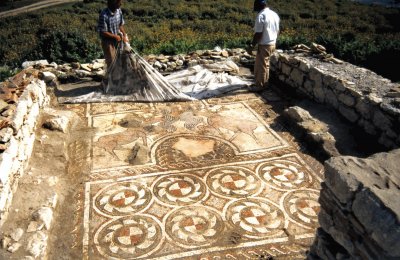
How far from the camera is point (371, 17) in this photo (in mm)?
20641

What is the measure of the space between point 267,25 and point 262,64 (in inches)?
32.2

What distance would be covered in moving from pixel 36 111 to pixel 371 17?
20.5 m

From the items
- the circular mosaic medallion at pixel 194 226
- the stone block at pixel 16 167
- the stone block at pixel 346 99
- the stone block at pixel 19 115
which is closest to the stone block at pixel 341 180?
the circular mosaic medallion at pixel 194 226

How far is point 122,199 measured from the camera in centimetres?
424

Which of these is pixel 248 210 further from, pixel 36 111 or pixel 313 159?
pixel 36 111

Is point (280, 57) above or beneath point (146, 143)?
above

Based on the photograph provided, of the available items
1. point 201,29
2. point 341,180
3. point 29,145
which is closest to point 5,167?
point 29,145

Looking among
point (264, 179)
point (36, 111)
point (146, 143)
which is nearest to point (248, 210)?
point (264, 179)

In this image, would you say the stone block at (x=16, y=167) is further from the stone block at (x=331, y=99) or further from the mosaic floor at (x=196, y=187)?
the stone block at (x=331, y=99)

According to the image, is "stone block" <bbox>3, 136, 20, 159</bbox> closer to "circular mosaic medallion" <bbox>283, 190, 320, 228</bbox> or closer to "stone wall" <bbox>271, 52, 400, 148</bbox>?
"circular mosaic medallion" <bbox>283, 190, 320, 228</bbox>

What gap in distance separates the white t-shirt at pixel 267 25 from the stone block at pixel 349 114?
2.00m

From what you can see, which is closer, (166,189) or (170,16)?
(166,189)

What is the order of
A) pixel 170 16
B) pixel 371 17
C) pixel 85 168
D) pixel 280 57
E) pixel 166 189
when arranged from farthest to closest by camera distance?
pixel 170 16
pixel 371 17
pixel 280 57
pixel 85 168
pixel 166 189

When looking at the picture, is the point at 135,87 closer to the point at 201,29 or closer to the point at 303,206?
the point at 303,206
